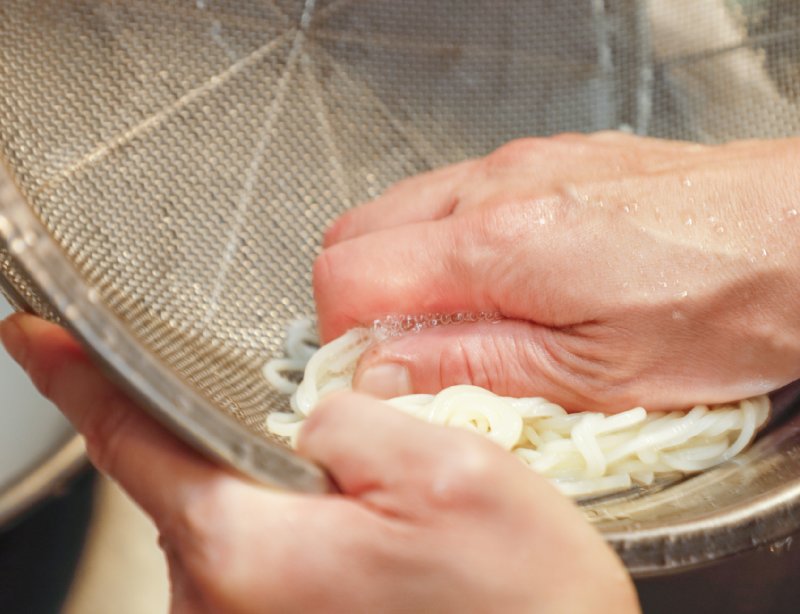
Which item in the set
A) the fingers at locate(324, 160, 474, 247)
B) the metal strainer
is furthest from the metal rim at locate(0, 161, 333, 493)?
the fingers at locate(324, 160, 474, 247)

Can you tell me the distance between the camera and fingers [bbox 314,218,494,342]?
1013 mm

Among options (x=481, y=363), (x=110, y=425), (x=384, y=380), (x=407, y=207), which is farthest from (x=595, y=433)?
(x=110, y=425)

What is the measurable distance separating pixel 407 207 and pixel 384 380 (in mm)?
274

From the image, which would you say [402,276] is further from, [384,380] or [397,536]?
[397,536]

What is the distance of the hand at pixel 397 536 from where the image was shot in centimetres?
53

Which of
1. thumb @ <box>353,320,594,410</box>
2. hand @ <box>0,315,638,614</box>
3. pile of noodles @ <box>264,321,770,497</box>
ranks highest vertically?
hand @ <box>0,315,638,614</box>

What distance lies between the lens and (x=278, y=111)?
4.25 feet

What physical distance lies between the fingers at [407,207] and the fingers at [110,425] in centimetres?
57

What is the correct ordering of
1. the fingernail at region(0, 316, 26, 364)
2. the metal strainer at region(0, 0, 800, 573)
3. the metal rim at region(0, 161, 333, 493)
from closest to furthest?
the metal rim at region(0, 161, 333, 493) → the fingernail at region(0, 316, 26, 364) → the metal strainer at region(0, 0, 800, 573)

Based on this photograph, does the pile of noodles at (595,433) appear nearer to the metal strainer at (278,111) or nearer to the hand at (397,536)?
the metal strainer at (278,111)

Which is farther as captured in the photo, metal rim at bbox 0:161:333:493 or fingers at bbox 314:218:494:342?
fingers at bbox 314:218:494:342

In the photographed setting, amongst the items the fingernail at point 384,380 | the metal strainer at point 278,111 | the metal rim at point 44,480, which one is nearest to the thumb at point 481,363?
the fingernail at point 384,380

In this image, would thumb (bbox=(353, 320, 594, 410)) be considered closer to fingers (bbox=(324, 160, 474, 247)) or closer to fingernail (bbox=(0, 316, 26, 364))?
fingers (bbox=(324, 160, 474, 247))

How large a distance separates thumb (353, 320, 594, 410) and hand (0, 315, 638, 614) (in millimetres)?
436
